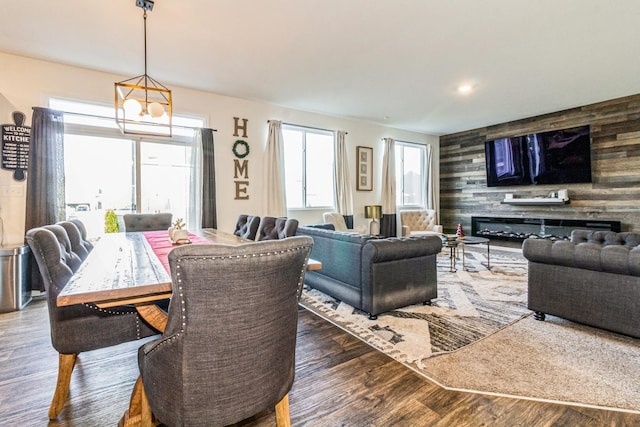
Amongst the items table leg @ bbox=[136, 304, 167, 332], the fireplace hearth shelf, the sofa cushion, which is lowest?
table leg @ bbox=[136, 304, 167, 332]

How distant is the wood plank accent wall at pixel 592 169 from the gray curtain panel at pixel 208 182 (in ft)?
20.2

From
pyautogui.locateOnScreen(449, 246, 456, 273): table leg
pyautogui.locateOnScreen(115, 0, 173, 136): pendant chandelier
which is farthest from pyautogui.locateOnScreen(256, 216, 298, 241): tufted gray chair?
pyautogui.locateOnScreen(449, 246, 456, 273): table leg

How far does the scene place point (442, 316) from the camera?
2.95 metres

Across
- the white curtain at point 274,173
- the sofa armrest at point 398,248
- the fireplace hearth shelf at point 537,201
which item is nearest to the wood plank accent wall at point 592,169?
the fireplace hearth shelf at point 537,201

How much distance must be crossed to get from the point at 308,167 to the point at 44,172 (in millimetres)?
4031

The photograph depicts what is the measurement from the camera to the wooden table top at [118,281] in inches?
49.2

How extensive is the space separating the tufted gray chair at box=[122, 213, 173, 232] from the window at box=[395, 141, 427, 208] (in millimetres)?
5366

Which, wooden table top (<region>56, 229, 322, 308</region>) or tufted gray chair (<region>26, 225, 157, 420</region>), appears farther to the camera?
tufted gray chair (<region>26, 225, 157, 420</region>)

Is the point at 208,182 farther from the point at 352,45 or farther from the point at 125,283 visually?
the point at 125,283

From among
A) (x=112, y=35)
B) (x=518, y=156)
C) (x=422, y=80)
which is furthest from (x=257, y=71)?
(x=518, y=156)

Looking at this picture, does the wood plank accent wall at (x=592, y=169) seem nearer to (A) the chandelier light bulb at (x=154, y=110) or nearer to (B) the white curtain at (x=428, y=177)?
(B) the white curtain at (x=428, y=177)

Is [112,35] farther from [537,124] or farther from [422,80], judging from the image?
[537,124]

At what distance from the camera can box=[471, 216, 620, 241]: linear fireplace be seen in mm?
5679

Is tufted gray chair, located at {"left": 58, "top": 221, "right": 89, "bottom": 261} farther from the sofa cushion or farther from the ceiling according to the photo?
the sofa cushion
